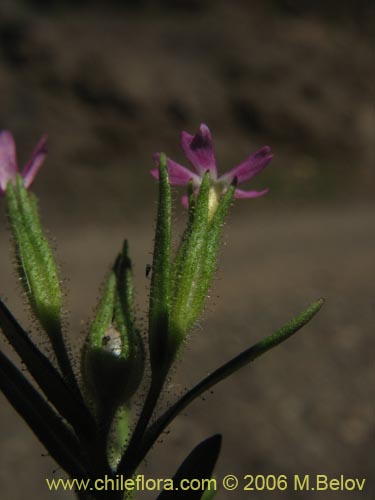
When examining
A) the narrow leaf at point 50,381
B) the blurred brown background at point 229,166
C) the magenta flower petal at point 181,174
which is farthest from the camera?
the blurred brown background at point 229,166

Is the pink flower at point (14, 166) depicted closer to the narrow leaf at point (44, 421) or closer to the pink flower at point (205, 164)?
the pink flower at point (205, 164)

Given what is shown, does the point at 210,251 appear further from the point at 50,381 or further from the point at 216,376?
the point at 50,381

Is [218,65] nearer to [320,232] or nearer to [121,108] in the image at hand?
[121,108]

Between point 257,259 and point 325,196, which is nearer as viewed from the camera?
point 257,259

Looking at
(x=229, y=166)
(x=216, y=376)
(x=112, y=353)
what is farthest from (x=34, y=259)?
(x=229, y=166)

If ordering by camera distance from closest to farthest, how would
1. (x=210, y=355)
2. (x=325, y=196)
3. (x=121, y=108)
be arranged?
(x=210, y=355), (x=325, y=196), (x=121, y=108)

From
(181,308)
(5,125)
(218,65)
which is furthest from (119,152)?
(181,308)

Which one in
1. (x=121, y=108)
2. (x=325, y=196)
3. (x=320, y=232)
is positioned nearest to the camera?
(x=320, y=232)

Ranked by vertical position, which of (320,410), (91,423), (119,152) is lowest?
(320,410)

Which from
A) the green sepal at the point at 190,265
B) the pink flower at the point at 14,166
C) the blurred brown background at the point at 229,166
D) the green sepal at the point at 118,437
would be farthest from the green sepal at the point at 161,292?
the blurred brown background at the point at 229,166
